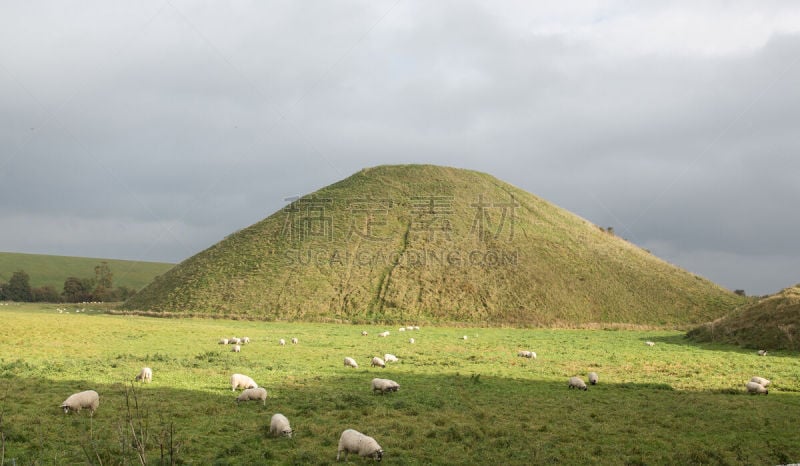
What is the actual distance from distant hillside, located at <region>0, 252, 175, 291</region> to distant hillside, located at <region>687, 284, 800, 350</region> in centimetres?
15660

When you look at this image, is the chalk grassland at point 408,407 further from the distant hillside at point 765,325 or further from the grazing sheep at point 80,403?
the distant hillside at point 765,325

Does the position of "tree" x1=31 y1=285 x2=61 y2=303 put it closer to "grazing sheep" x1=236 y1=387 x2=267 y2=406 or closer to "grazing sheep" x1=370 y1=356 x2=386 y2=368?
"grazing sheep" x1=370 y1=356 x2=386 y2=368

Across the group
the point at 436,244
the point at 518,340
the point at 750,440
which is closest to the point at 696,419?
the point at 750,440

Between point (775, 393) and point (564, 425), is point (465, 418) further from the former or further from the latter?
point (775, 393)

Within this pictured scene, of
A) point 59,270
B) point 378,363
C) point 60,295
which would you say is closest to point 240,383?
point 378,363

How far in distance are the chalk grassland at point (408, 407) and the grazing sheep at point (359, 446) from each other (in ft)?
1.62

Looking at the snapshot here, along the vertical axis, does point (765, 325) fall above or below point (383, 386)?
above

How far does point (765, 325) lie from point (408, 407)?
36.8 meters

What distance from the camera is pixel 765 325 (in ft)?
135

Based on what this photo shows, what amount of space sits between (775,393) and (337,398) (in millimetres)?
18681

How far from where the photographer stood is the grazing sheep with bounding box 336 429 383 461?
12188 millimetres

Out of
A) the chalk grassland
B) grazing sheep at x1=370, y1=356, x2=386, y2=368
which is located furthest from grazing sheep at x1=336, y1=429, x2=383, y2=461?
grazing sheep at x1=370, y1=356, x2=386, y2=368

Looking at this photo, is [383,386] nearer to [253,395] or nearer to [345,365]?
[253,395]

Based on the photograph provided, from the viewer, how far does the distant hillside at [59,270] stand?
151750 mm
